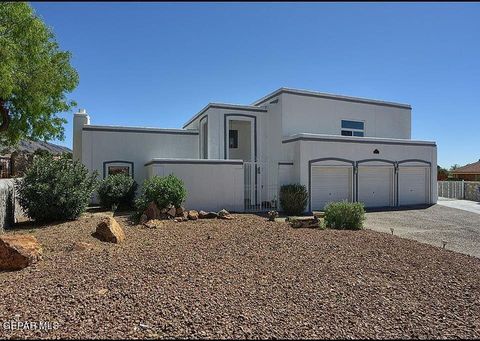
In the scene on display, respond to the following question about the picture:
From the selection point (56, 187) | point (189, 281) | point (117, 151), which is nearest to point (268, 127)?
point (117, 151)

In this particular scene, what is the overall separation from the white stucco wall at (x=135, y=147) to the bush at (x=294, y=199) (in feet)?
22.6

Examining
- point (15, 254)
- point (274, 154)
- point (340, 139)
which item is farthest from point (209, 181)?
point (15, 254)

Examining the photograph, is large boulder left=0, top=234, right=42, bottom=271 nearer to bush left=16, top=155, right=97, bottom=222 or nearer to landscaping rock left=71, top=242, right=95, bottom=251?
landscaping rock left=71, top=242, right=95, bottom=251

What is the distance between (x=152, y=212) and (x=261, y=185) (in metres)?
7.44

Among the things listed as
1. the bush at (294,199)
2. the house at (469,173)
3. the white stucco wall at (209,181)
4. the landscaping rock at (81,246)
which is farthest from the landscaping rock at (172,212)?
the house at (469,173)

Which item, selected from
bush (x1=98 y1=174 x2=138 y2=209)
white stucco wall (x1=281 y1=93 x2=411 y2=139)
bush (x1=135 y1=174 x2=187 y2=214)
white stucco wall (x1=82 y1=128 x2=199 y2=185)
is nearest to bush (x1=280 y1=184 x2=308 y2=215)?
white stucco wall (x1=281 y1=93 x2=411 y2=139)

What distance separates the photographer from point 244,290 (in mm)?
5203

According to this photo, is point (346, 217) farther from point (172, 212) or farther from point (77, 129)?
point (77, 129)

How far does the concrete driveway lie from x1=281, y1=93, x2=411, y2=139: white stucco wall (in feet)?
19.5

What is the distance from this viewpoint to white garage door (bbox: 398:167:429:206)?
1981 centimetres

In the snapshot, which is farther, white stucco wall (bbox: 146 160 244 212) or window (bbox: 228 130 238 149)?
window (bbox: 228 130 238 149)

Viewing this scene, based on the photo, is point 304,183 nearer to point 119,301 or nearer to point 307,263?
point 307,263

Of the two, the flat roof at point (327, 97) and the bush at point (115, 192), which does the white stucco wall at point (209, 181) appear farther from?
the flat roof at point (327, 97)

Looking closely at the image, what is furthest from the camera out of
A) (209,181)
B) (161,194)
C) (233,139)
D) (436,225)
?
(233,139)
